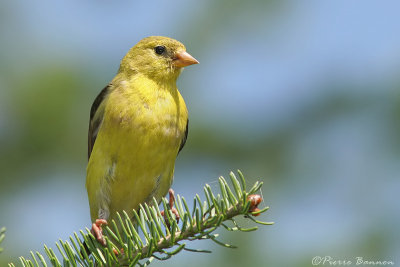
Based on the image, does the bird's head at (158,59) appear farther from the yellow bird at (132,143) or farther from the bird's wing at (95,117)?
the bird's wing at (95,117)

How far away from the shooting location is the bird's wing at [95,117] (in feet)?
15.8

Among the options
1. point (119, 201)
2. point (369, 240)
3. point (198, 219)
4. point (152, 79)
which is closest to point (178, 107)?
point (152, 79)

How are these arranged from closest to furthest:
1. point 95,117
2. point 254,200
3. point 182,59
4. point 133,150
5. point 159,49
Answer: point 254,200 → point 133,150 → point 95,117 → point 182,59 → point 159,49

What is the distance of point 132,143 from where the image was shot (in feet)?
14.2

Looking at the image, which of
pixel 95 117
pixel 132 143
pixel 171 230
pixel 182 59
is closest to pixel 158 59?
pixel 182 59

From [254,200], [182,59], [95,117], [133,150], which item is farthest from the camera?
[182,59]

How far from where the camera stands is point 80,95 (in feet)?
17.7

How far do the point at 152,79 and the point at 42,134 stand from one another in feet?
3.64

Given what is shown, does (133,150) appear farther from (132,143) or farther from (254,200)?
(254,200)

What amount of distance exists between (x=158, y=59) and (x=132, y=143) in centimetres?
111

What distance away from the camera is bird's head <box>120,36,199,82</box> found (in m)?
5.02

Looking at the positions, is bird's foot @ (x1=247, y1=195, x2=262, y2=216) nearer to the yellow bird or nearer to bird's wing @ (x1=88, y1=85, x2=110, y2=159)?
the yellow bird

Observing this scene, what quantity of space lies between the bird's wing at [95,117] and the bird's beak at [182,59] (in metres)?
0.67

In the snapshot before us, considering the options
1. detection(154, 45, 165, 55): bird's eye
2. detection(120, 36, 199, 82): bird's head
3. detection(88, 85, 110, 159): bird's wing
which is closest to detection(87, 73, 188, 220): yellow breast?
detection(88, 85, 110, 159): bird's wing
